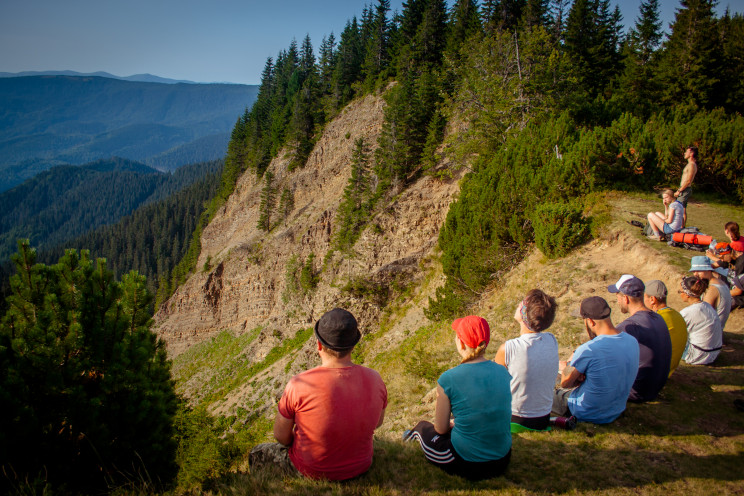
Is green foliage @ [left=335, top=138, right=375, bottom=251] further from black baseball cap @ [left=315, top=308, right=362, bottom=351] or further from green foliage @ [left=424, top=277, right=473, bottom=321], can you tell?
black baseball cap @ [left=315, top=308, right=362, bottom=351]

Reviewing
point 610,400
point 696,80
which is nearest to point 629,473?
point 610,400

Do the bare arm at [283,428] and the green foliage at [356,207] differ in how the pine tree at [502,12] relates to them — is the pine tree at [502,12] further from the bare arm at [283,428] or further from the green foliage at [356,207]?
the bare arm at [283,428]

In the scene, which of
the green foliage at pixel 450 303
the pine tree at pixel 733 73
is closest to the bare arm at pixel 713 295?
the green foliage at pixel 450 303

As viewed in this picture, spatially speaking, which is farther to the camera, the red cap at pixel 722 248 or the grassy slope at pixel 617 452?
the red cap at pixel 722 248

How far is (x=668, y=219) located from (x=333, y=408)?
393 inches

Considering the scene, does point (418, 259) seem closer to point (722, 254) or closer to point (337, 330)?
point (722, 254)

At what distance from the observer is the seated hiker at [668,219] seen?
29.6 ft

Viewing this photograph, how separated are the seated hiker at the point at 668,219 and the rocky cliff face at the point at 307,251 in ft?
41.1

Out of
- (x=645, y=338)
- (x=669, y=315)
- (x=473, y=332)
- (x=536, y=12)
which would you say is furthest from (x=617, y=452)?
(x=536, y=12)

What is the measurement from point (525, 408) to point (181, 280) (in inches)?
2367

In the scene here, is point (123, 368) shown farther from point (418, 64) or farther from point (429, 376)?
point (418, 64)

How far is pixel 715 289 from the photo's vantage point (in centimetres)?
657

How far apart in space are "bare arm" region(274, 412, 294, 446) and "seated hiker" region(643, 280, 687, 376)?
513 cm

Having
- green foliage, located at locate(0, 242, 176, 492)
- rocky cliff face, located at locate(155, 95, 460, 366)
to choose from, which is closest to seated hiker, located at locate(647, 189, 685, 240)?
green foliage, located at locate(0, 242, 176, 492)
